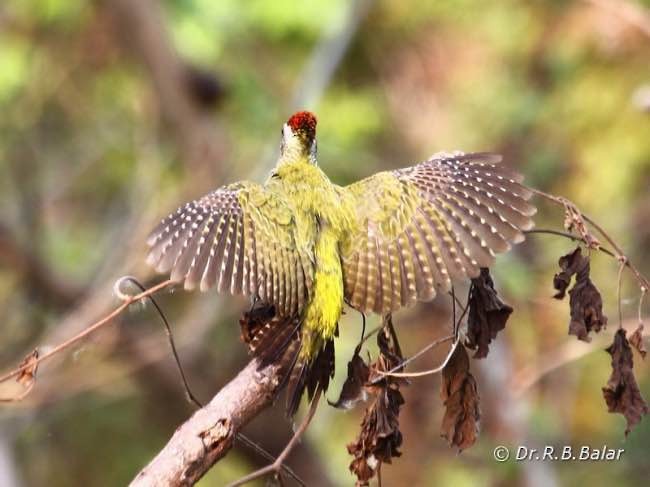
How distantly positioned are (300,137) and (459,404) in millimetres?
1676

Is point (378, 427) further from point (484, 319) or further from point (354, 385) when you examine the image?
point (484, 319)

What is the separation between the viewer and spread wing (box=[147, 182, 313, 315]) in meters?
3.50

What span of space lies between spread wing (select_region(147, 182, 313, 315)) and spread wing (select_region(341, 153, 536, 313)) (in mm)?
174

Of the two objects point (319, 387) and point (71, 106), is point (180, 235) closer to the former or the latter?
point (319, 387)

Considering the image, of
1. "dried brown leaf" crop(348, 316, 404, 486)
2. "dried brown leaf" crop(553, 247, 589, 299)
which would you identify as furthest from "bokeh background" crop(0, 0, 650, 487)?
"dried brown leaf" crop(348, 316, 404, 486)

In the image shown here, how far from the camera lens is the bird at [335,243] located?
11.1 ft

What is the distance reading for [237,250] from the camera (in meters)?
3.64

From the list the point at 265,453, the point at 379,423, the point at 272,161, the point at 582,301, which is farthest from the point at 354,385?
the point at 272,161

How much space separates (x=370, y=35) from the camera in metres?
9.93

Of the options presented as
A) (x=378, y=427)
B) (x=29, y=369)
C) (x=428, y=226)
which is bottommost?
(x=29, y=369)

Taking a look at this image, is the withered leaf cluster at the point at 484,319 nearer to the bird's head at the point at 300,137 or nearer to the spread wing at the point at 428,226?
the spread wing at the point at 428,226

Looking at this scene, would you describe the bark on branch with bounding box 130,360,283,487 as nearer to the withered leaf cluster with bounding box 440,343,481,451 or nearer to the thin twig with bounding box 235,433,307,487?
the thin twig with bounding box 235,433,307,487

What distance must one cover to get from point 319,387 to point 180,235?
2.27ft

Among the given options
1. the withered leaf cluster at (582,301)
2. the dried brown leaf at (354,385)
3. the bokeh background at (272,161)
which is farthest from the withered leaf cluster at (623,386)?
the bokeh background at (272,161)
